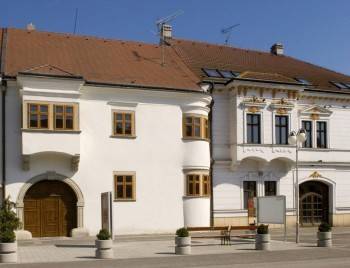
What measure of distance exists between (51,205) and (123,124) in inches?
212

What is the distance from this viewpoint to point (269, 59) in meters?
41.6

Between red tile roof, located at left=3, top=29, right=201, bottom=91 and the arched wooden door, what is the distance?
555 cm

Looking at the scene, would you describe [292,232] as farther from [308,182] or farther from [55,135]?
[55,135]

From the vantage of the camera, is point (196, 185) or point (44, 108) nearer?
point (44, 108)

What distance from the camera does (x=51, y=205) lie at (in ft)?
94.5

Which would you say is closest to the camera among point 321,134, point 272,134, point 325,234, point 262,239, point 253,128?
point 262,239

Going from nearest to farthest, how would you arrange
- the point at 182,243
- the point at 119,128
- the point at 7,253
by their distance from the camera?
the point at 7,253
the point at 182,243
the point at 119,128

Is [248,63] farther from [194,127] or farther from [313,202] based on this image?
[313,202]

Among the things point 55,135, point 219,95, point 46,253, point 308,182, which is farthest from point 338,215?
point 46,253

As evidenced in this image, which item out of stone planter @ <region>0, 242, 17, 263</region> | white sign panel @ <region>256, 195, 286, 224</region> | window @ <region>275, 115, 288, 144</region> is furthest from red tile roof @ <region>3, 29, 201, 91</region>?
stone planter @ <region>0, 242, 17, 263</region>

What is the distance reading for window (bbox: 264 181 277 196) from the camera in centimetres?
3519

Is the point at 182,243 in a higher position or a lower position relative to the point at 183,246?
higher

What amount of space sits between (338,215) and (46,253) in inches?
857

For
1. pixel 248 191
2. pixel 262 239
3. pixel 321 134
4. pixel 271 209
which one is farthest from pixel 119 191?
pixel 321 134
